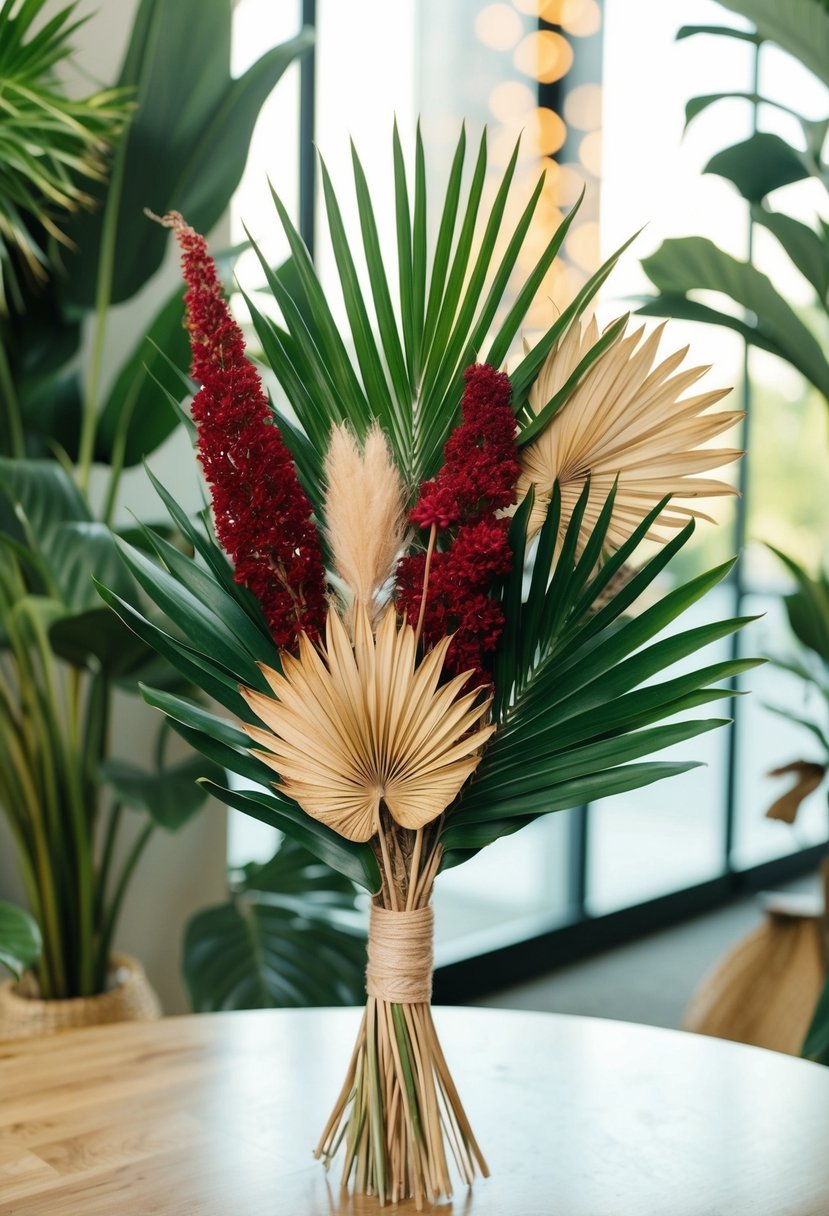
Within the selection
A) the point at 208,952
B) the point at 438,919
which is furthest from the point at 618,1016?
the point at 208,952

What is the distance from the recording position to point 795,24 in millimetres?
1708

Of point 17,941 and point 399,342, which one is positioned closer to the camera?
point 399,342

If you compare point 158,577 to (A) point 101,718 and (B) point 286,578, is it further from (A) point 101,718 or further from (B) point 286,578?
(A) point 101,718

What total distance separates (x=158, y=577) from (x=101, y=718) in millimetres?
1147

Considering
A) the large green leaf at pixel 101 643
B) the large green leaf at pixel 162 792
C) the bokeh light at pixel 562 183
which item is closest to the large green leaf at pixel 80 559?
the large green leaf at pixel 101 643

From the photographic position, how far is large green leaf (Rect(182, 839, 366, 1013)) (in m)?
1.90

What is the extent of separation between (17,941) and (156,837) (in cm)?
93

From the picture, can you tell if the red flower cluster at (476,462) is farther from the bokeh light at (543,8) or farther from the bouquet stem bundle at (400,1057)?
the bokeh light at (543,8)

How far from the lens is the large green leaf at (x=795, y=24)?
169 centimetres

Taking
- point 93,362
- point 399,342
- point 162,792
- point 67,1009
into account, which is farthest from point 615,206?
point 399,342

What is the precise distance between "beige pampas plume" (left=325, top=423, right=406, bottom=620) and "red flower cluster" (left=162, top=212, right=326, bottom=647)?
2 cm

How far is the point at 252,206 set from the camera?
248 centimetres

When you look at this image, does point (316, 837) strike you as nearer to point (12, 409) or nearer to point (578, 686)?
point (578, 686)

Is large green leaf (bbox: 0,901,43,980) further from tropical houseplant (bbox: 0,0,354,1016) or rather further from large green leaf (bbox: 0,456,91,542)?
large green leaf (bbox: 0,456,91,542)
